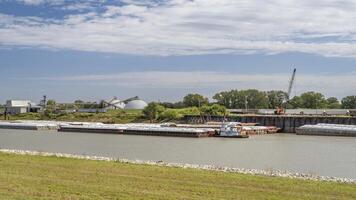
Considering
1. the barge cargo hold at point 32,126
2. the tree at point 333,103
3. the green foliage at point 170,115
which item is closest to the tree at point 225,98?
the tree at point 333,103

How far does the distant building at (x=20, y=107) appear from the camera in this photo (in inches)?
6363

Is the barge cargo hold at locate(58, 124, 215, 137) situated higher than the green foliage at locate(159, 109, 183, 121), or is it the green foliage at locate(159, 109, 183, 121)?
the green foliage at locate(159, 109, 183, 121)

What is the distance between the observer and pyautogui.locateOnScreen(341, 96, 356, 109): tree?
15550 centimetres

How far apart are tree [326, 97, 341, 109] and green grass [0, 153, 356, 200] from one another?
5769 inches

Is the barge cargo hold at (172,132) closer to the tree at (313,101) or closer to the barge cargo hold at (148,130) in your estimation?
the barge cargo hold at (148,130)

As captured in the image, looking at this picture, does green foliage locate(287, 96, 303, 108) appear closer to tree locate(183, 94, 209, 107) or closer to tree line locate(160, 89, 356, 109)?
tree line locate(160, 89, 356, 109)

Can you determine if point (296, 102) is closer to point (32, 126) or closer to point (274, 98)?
point (274, 98)

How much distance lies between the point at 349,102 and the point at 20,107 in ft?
314

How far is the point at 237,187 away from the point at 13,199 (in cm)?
609

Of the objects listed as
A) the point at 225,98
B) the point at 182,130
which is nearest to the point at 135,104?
the point at 225,98

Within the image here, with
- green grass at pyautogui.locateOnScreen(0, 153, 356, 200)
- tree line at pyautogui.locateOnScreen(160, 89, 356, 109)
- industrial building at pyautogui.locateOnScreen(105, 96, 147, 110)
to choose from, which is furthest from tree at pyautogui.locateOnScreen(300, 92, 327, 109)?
green grass at pyautogui.locateOnScreen(0, 153, 356, 200)

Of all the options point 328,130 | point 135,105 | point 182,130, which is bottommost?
point 182,130

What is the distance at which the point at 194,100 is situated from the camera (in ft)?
511

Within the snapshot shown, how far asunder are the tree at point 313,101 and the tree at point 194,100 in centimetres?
2872
